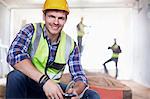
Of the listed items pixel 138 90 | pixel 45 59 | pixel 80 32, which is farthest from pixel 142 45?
pixel 45 59

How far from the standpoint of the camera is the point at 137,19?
1.73 meters

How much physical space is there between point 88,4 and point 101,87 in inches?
23.1

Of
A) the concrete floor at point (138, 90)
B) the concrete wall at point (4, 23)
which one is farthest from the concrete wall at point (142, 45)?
the concrete wall at point (4, 23)

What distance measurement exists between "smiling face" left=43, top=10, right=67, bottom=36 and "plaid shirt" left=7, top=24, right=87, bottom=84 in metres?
0.04

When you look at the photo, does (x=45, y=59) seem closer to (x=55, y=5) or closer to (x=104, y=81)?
(x=55, y=5)

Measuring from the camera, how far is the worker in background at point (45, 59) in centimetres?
78

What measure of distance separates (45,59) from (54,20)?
0.14 metres

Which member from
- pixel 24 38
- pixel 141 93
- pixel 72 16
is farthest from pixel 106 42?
pixel 24 38

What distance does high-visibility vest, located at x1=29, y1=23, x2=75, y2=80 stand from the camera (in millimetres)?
895

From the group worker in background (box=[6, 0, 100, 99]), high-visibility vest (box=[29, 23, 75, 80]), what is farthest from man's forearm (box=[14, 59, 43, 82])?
high-visibility vest (box=[29, 23, 75, 80])

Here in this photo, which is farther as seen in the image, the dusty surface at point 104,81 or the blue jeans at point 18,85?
the dusty surface at point 104,81

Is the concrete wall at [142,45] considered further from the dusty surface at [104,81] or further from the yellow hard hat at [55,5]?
the yellow hard hat at [55,5]

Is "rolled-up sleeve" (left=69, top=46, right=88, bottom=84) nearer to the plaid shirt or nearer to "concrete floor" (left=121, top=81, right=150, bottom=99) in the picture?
the plaid shirt

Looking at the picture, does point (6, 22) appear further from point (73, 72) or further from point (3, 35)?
point (73, 72)
